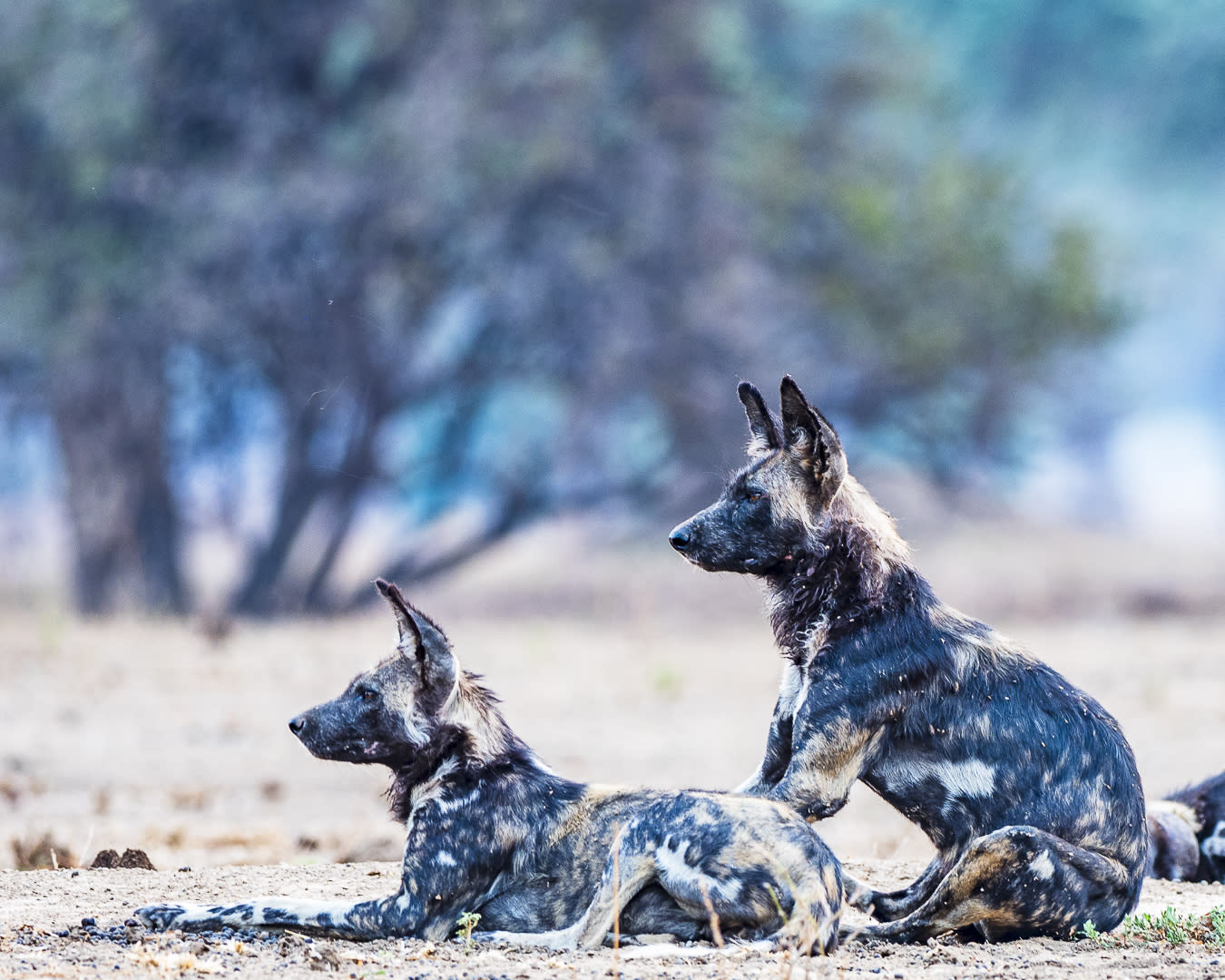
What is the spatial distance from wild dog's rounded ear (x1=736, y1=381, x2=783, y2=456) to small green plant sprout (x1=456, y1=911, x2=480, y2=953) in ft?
7.45

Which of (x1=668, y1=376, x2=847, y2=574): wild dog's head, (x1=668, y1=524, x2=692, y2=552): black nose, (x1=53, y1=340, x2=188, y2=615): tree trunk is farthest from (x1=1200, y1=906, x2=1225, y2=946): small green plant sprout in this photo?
(x1=53, y1=340, x2=188, y2=615): tree trunk

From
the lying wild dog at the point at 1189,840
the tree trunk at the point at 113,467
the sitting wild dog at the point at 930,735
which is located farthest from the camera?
the tree trunk at the point at 113,467

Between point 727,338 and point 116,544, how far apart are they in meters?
10.6

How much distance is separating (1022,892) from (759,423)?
222 centimetres

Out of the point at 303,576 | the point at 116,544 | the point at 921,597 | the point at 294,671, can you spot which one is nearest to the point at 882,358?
the point at 303,576

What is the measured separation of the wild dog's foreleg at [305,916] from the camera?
6.32 meters

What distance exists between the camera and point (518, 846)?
6500 mm

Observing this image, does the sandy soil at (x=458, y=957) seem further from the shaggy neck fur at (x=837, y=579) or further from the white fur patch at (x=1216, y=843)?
the white fur patch at (x=1216, y=843)

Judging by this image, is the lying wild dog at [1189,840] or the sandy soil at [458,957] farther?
the lying wild dog at [1189,840]

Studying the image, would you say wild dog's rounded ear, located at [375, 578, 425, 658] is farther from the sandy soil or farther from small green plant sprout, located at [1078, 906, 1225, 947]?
small green plant sprout, located at [1078, 906, 1225, 947]

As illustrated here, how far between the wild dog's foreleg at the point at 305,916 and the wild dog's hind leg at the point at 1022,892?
5.96 feet

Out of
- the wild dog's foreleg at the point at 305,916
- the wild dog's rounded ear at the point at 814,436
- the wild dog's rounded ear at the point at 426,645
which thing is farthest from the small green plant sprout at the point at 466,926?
the wild dog's rounded ear at the point at 814,436

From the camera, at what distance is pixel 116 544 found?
26203 millimetres

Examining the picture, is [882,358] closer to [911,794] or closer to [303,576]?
[303,576]
